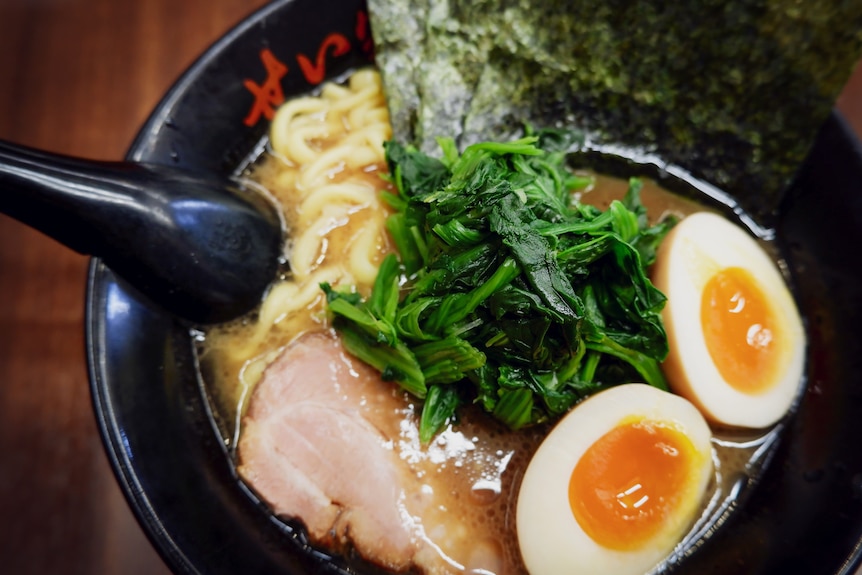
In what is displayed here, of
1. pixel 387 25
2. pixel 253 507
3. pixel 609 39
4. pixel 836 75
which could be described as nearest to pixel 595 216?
pixel 609 39

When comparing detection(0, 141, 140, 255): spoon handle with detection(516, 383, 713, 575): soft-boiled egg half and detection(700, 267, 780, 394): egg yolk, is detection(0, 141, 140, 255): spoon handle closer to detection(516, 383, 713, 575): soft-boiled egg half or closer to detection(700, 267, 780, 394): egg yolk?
detection(516, 383, 713, 575): soft-boiled egg half

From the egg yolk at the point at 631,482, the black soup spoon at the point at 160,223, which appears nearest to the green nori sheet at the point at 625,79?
the black soup spoon at the point at 160,223

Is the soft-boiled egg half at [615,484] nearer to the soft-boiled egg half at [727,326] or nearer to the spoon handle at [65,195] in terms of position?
the soft-boiled egg half at [727,326]

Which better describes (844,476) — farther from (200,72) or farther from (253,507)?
(200,72)

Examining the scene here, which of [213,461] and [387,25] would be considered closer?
[213,461]

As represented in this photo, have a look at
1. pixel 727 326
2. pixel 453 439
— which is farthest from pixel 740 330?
pixel 453 439

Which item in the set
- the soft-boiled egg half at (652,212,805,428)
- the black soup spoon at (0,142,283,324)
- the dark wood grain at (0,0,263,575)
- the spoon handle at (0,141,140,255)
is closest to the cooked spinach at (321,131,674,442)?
the soft-boiled egg half at (652,212,805,428)

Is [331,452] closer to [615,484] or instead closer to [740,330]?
[615,484]
